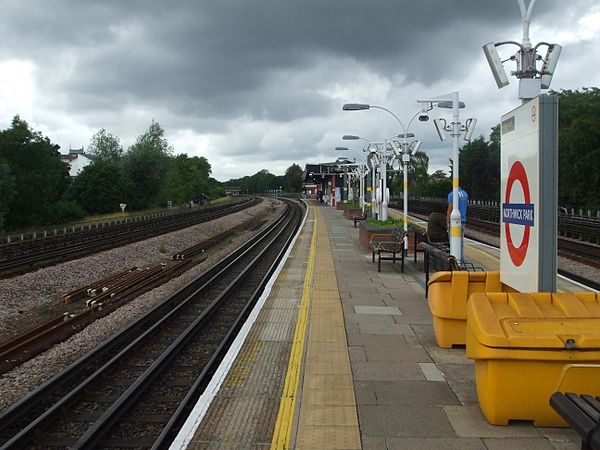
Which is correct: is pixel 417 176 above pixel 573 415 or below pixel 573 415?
above

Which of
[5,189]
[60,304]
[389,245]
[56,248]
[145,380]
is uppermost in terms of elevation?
[5,189]

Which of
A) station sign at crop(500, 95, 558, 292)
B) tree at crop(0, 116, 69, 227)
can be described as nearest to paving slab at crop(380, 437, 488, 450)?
station sign at crop(500, 95, 558, 292)

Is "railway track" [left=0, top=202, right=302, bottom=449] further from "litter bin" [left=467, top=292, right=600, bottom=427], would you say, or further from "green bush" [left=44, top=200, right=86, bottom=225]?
"green bush" [left=44, top=200, right=86, bottom=225]

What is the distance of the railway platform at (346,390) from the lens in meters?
4.54

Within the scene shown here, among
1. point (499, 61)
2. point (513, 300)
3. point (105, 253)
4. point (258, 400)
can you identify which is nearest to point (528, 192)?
point (513, 300)

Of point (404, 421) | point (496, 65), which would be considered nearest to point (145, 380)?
point (404, 421)

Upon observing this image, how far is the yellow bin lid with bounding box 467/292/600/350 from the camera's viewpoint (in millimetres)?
4379

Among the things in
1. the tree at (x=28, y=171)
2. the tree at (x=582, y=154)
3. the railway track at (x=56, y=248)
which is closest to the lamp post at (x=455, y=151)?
the railway track at (x=56, y=248)

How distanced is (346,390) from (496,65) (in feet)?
14.1

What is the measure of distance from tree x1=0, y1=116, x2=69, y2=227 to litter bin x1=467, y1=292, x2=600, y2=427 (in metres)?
58.6

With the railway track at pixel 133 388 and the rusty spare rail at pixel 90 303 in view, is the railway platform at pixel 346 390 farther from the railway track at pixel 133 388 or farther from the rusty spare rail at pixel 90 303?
the rusty spare rail at pixel 90 303

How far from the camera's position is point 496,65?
23.3ft

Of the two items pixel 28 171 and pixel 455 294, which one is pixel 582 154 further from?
pixel 28 171

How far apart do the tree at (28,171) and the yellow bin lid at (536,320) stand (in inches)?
2300
